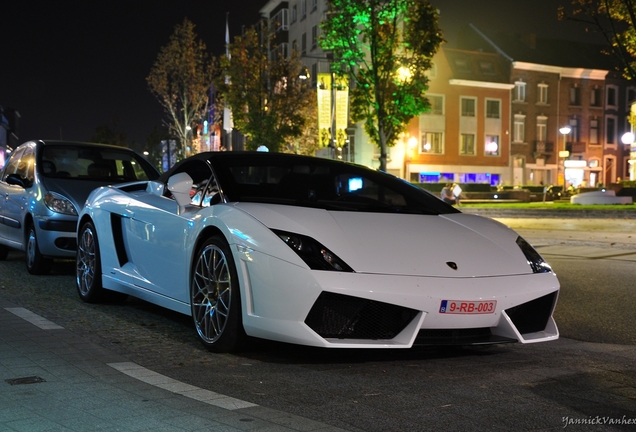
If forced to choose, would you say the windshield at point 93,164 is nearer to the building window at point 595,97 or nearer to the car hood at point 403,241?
the car hood at point 403,241

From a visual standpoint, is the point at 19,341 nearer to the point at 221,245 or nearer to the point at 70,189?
the point at 221,245

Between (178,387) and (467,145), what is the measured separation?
195 ft

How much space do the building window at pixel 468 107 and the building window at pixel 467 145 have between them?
156cm

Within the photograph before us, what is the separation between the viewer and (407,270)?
488 centimetres

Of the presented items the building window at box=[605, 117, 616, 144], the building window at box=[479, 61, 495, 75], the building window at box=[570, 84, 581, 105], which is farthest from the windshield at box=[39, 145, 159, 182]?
the building window at box=[605, 117, 616, 144]

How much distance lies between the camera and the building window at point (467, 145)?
61.9 meters

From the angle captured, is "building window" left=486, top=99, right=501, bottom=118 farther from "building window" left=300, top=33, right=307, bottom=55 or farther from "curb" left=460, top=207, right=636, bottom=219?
"curb" left=460, top=207, right=636, bottom=219

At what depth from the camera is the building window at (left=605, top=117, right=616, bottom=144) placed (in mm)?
69900

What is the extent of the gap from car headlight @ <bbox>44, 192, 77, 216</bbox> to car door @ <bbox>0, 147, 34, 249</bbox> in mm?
560

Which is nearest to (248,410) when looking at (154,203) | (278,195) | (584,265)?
(278,195)

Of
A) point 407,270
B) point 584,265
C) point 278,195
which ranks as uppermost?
point 278,195

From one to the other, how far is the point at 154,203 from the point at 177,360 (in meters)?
1.64

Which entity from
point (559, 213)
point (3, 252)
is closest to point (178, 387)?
point (3, 252)

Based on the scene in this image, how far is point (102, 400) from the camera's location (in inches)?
163
